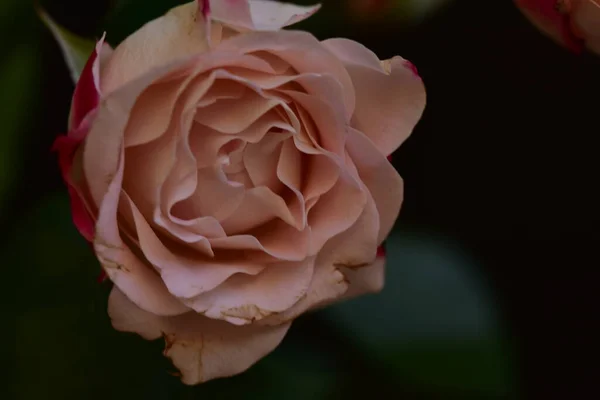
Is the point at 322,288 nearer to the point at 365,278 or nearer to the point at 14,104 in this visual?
the point at 365,278

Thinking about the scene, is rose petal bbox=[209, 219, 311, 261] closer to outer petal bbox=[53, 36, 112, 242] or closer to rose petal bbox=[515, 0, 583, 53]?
outer petal bbox=[53, 36, 112, 242]

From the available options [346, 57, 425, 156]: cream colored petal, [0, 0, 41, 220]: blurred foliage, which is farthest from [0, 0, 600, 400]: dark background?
[346, 57, 425, 156]: cream colored petal

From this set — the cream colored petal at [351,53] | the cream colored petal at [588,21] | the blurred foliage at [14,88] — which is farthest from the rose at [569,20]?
the blurred foliage at [14,88]

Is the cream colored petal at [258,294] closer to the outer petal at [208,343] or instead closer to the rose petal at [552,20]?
the outer petal at [208,343]

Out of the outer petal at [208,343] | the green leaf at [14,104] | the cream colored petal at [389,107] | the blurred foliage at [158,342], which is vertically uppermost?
the cream colored petal at [389,107]

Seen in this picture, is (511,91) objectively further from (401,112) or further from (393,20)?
(401,112)

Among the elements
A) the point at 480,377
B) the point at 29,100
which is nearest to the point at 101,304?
the point at 29,100
